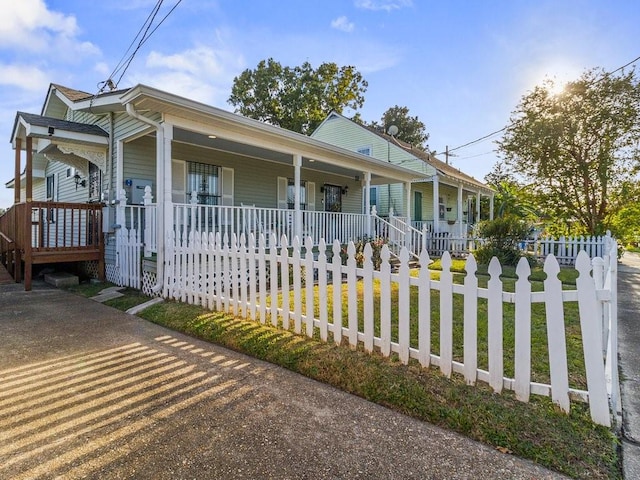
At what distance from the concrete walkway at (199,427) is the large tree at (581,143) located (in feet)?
54.0

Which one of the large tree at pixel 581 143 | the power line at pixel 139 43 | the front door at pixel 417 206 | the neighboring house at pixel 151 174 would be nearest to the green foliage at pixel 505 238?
the neighboring house at pixel 151 174

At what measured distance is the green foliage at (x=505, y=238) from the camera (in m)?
11.0

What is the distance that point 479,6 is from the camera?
918 cm

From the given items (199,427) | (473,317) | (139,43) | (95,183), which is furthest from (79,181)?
(473,317)

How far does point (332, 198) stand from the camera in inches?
578

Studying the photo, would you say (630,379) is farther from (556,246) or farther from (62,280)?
(556,246)

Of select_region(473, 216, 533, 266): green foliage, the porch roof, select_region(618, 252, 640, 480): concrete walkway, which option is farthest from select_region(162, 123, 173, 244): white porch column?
select_region(473, 216, 533, 266): green foliage

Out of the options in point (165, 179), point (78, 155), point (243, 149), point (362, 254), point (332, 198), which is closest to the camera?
point (165, 179)

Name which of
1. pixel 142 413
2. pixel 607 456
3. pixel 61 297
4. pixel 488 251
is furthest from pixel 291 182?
pixel 607 456

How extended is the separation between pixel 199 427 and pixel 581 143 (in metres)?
17.7

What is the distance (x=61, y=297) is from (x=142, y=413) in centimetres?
531

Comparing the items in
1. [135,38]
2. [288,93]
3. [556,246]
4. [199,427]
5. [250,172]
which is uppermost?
[288,93]

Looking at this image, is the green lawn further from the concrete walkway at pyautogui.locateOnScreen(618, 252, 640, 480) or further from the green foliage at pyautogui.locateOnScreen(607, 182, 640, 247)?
the green foliage at pyautogui.locateOnScreen(607, 182, 640, 247)

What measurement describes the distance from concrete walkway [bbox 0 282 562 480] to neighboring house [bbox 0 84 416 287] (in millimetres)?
2917
